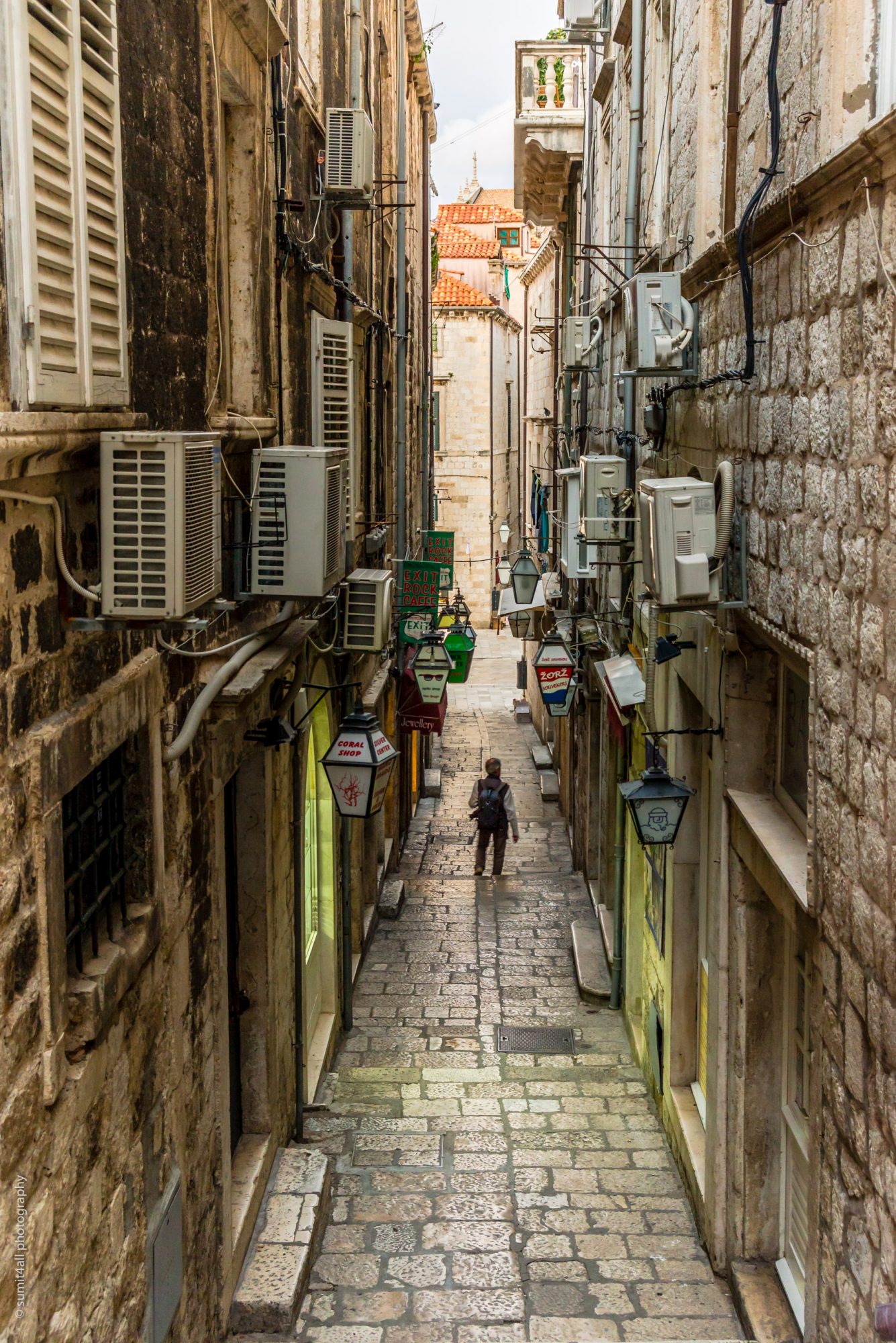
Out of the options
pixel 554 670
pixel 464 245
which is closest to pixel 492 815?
pixel 554 670

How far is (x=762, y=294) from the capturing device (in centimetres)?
593

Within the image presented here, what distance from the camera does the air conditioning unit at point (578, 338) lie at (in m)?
13.7

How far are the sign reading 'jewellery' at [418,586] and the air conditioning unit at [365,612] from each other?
18.6 feet

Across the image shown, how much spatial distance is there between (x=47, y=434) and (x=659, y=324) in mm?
4886

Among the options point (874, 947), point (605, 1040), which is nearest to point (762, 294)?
point (874, 947)

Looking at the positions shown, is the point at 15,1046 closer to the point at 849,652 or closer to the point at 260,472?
the point at 849,652

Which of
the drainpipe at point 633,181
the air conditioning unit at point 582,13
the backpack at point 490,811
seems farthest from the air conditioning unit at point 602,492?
the air conditioning unit at point 582,13

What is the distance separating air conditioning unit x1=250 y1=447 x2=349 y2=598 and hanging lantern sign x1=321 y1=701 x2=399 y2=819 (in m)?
2.63

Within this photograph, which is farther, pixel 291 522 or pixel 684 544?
pixel 684 544

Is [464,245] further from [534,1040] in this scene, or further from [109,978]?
[109,978]

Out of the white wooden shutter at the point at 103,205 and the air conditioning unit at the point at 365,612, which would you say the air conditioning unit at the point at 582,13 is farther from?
the white wooden shutter at the point at 103,205

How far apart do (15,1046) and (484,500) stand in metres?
40.2

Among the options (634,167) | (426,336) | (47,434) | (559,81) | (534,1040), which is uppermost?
(559,81)

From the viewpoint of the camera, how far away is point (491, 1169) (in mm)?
8781
